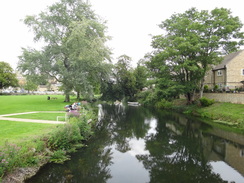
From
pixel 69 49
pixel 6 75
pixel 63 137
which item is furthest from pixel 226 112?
pixel 6 75

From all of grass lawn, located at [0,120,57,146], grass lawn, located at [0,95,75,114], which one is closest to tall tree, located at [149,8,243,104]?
grass lawn, located at [0,95,75,114]

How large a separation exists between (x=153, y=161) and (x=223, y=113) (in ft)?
53.8

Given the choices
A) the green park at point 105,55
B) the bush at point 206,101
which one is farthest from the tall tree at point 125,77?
the bush at point 206,101

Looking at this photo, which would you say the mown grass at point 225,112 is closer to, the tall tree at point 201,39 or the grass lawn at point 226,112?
the grass lawn at point 226,112

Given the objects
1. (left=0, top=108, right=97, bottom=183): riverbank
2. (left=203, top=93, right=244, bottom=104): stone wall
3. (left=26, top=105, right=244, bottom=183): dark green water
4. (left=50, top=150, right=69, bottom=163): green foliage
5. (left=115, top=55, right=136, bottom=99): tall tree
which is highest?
(left=115, top=55, right=136, bottom=99): tall tree

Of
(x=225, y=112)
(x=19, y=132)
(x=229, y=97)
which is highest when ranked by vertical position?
(x=229, y=97)

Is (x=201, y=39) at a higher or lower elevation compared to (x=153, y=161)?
higher

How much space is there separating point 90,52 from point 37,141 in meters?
19.1

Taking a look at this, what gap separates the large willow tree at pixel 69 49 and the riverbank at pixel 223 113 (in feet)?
52.7

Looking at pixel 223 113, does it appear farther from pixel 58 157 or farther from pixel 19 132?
pixel 19 132

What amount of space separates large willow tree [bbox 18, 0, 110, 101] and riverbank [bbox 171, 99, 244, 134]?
52.7ft

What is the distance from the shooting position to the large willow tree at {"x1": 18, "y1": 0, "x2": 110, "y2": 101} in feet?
89.5

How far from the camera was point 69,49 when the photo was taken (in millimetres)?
29094

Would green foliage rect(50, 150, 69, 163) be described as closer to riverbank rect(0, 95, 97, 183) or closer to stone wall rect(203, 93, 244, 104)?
riverbank rect(0, 95, 97, 183)
